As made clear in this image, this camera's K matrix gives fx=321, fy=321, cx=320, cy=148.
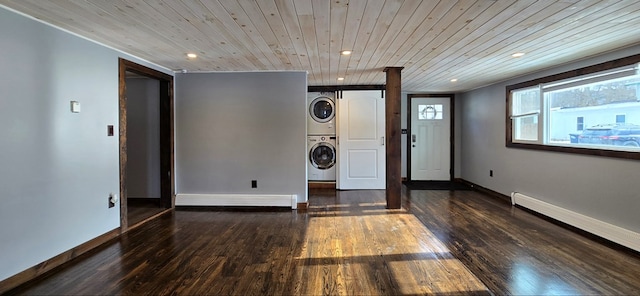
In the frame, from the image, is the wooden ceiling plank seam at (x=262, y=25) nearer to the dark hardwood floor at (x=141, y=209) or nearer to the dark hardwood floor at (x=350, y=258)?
the dark hardwood floor at (x=350, y=258)

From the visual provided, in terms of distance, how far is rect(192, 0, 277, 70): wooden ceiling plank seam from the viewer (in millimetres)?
2092

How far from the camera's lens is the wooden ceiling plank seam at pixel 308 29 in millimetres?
2100

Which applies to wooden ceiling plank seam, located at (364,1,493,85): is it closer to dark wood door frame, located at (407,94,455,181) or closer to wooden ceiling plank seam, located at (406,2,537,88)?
wooden ceiling plank seam, located at (406,2,537,88)

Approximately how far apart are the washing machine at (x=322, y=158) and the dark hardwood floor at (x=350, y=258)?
2.02 m

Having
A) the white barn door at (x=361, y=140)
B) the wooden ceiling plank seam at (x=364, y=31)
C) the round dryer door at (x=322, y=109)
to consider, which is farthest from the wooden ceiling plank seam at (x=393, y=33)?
the round dryer door at (x=322, y=109)

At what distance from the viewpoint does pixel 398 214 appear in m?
4.13

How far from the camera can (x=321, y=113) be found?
609 centimetres

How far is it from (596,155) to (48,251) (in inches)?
201

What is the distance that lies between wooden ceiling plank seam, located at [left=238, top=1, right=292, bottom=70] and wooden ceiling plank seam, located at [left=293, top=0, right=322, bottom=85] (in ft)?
0.83

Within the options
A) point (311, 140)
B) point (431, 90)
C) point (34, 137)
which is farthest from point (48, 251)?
point (431, 90)

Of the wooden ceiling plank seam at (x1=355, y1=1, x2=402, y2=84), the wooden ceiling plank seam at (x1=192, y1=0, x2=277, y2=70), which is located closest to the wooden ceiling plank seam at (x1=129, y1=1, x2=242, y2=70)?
the wooden ceiling plank seam at (x1=192, y1=0, x2=277, y2=70)

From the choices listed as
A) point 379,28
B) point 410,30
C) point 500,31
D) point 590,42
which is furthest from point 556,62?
point 379,28

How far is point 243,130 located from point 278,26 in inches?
89.1

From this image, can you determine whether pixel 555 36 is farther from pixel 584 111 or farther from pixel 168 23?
pixel 168 23
